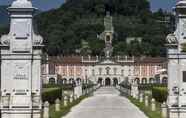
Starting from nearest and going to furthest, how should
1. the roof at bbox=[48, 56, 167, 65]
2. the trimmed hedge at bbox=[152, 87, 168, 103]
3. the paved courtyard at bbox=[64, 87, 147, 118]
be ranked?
1. the paved courtyard at bbox=[64, 87, 147, 118]
2. the trimmed hedge at bbox=[152, 87, 168, 103]
3. the roof at bbox=[48, 56, 167, 65]

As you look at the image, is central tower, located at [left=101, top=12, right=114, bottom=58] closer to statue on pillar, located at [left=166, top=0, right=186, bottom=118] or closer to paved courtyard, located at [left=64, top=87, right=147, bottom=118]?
paved courtyard, located at [left=64, top=87, right=147, bottom=118]

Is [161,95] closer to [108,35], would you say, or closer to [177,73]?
[177,73]

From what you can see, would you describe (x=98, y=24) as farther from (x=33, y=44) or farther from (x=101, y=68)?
(x=33, y=44)

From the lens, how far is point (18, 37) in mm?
23547

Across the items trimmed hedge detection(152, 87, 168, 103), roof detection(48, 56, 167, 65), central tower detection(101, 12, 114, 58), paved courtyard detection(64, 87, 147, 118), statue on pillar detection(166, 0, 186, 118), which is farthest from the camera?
central tower detection(101, 12, 114, 58)

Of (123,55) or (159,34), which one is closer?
(123,55)

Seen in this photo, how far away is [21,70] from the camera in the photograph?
2358cm

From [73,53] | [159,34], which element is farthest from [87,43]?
[159,34]

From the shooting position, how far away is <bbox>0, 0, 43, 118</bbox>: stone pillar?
77.2 feet

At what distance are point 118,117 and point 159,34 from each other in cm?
16667

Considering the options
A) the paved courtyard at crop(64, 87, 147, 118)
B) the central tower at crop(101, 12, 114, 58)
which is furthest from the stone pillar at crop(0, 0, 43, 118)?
the central tower at crop(101, 12, 114, 58)

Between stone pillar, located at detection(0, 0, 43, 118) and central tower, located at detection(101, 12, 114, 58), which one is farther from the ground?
central tower, located at detection(101, 12, 114, 58)

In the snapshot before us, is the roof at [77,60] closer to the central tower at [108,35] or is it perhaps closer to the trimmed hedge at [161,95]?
the central tower at [108,35]

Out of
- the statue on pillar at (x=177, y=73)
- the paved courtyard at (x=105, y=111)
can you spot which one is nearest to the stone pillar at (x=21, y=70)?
the statue on pillar at (x=177, y=73)
